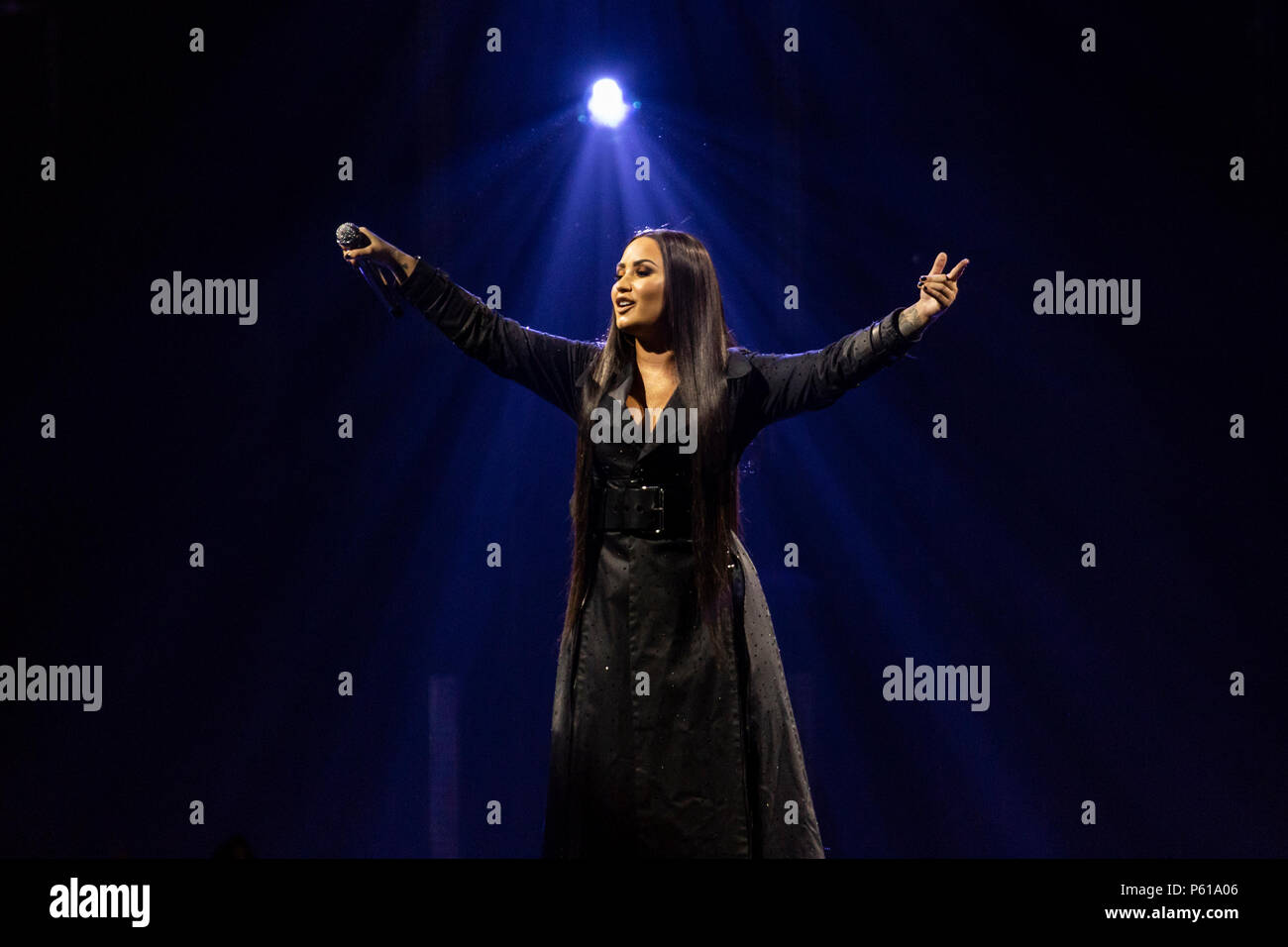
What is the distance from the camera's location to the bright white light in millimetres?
3768

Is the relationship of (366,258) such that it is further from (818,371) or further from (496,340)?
(818,371)

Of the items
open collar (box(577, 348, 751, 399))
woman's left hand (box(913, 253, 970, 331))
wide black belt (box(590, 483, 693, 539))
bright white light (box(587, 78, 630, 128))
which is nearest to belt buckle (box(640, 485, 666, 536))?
wide black belt (box(590, 483, 693, 539))

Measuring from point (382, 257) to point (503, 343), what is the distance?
374mm

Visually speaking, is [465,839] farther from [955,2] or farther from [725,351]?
[955,2]

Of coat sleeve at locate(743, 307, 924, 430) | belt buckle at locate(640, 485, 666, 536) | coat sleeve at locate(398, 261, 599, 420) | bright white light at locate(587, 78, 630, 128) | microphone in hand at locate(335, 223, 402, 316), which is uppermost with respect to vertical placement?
bright white light at locate(587, 78, 630, 128)

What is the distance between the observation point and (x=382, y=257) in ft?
9.52

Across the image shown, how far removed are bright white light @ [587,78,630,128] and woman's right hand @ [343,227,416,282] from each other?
1.17 metres

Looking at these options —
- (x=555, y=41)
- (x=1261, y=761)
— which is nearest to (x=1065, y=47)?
(x=555, y=41)

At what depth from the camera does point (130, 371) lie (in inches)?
149

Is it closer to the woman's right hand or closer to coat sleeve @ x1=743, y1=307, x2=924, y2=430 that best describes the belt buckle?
coat sleeve @ x1=743, y1=307, x2=924, y2=430

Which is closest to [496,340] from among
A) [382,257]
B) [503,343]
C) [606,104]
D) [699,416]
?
[503,343]
